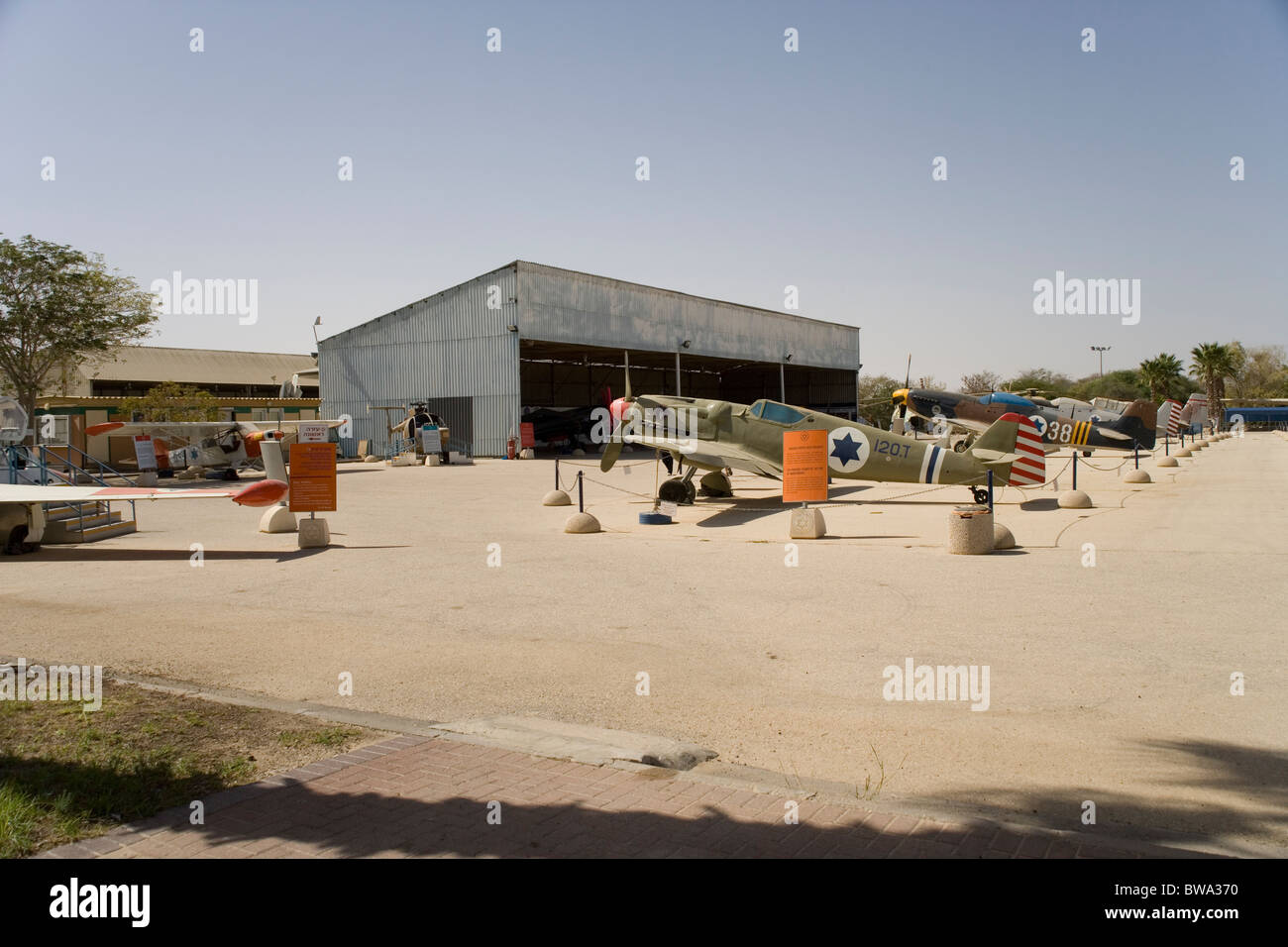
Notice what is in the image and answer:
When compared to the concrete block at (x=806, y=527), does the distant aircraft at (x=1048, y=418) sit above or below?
above

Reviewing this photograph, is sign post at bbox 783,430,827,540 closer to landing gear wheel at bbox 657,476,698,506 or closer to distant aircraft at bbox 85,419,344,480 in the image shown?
landing gear wheel at bbox 657,476,698,506

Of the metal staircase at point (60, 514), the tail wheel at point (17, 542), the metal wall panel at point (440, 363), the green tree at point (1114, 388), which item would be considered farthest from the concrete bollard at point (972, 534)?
the green tree at point (1114, 388)

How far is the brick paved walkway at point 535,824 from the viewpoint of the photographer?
156 inches

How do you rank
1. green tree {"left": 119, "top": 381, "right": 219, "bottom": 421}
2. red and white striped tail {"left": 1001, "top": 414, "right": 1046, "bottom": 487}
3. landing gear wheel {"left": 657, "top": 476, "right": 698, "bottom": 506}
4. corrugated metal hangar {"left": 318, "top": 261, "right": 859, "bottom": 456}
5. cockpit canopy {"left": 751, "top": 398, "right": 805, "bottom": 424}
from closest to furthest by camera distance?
red and white striped tail {"left": 1001, "top": 414, "right": 1046, "bottom": 487} < landing gear wheel {"left": 657, "top": 476, "right": 698, "bottom": 506} < cockpit canopy {"left": 751, "top": 398, "right": 805, "bottom": 424} < corrugated metal hangar {"left": 318, "top": 261, "right": 859, "bottom": 456} < green tree {"left": 119, "top": 381, "right": 219, "bottom": 421}

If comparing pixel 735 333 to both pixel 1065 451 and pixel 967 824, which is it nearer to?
pixel 1065 451

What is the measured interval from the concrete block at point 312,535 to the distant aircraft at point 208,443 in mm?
20475

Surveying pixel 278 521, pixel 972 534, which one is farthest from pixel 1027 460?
pixel 278 521

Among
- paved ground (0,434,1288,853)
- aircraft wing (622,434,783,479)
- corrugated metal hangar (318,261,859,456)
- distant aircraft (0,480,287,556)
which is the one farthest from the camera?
corrugated metal hangar (318,261,859,456)

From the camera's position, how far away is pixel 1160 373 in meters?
90.0

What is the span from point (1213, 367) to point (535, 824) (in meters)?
115

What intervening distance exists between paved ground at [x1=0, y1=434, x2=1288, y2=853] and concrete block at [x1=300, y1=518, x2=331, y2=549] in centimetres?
51

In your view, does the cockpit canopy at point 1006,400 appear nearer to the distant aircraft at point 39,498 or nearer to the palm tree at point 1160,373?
the distant aircraft at point 39,498

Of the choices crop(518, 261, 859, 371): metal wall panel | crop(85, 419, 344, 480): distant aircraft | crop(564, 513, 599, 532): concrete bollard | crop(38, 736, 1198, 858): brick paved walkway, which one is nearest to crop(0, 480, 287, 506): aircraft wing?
crop(564, 513, 599, 532): concrete bollard

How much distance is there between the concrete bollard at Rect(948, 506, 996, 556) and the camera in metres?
12.9
